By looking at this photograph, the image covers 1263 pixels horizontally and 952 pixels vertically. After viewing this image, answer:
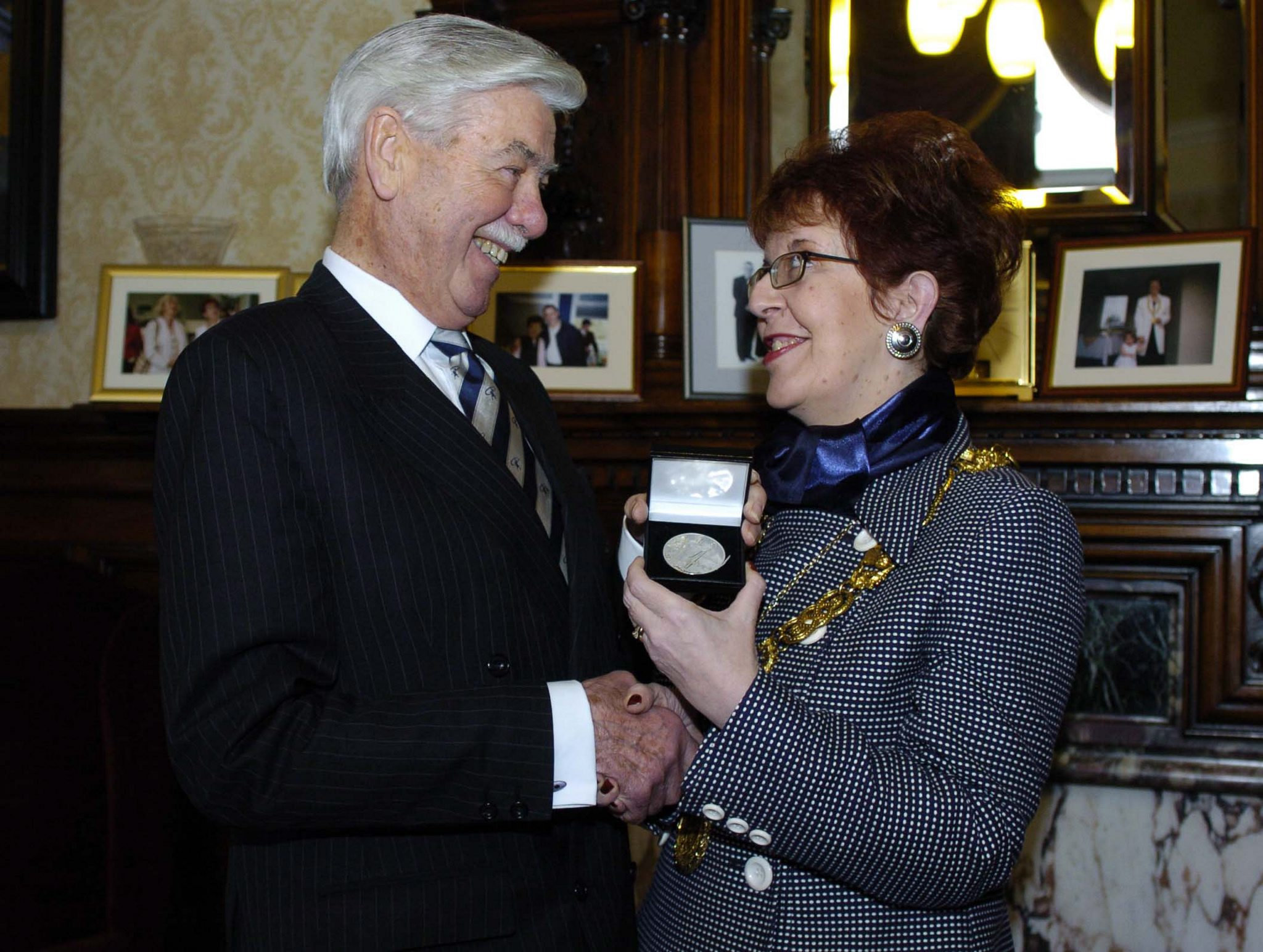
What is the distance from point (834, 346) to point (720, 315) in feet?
3.64

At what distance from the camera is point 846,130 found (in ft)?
6.06

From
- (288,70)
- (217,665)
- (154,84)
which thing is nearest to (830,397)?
Result: (217,665)

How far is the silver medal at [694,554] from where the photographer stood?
57.7 inches

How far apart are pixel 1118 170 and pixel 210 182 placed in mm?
2351

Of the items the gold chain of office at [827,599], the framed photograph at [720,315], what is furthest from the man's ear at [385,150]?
the framed photograph at [720,315]

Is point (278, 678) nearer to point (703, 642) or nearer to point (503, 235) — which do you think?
point (703, 642)

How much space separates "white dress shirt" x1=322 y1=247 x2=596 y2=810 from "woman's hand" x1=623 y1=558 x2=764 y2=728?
0.46 feet

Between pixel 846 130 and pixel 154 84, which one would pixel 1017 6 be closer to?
pixel 846 130

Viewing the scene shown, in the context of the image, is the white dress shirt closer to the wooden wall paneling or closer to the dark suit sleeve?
the dark suit sleeve

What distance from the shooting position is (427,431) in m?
1.59

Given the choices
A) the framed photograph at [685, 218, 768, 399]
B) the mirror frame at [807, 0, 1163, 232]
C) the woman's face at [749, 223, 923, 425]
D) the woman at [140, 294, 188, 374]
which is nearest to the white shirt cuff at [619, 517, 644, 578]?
the woman's face at [749, 223, 923, 425]

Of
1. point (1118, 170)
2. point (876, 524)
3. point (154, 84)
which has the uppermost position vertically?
point (154, 84)

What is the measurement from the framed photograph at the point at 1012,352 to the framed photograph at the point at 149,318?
1695 mm

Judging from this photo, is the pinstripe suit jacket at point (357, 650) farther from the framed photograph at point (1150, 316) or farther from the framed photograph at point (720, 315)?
the framed photograph at point (1150, 316)
